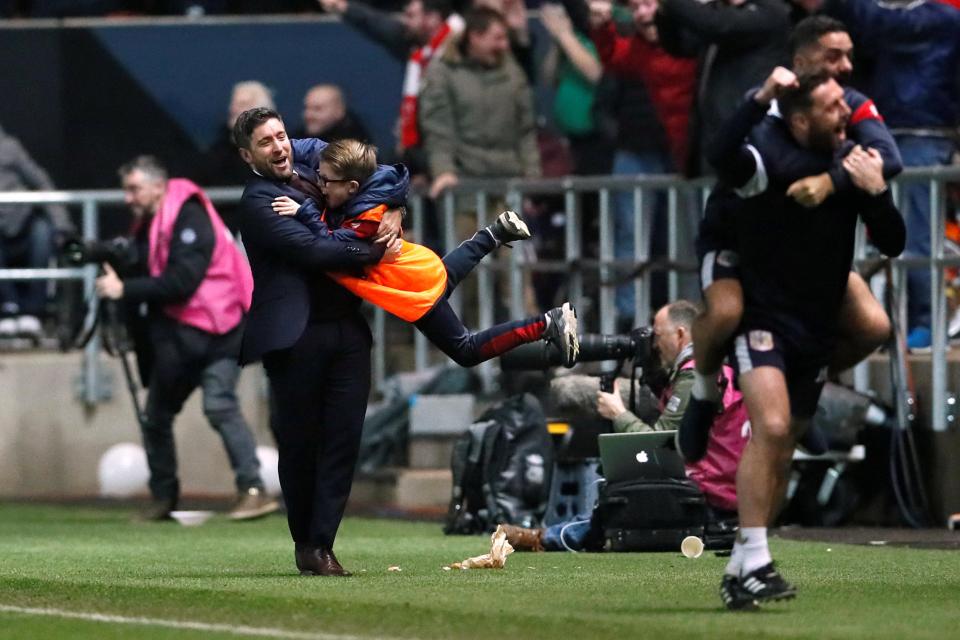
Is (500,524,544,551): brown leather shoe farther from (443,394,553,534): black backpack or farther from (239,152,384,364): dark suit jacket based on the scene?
(239,152,384,364): dark suit jacket

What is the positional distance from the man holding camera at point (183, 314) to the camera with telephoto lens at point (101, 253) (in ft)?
0.21

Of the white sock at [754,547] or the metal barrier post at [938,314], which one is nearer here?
the white sock at [754,547]

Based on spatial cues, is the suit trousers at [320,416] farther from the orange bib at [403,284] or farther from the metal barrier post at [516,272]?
the metal barrier post at [516,272]

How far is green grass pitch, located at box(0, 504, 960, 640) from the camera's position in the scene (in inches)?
292

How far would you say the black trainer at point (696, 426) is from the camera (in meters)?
8.58

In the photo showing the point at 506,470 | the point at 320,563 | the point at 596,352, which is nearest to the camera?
the point at 320,563

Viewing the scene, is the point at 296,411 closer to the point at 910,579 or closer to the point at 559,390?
the point at 910,579

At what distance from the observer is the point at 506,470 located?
12547 mm

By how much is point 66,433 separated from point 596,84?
4699mm

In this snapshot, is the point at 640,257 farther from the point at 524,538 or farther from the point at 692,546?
the point at 692,546

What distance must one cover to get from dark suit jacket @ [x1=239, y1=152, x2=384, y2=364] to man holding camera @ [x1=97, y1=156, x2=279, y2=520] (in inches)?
180

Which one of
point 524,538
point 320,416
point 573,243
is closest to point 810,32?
point 320,416

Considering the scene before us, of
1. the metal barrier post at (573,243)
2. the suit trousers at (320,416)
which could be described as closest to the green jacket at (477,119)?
the metal barrier post at (573,243)

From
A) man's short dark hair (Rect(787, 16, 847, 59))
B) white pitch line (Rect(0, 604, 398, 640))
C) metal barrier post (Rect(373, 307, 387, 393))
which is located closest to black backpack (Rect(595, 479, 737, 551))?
man's short dark hair (Rect(787, 16, 847, 59))
